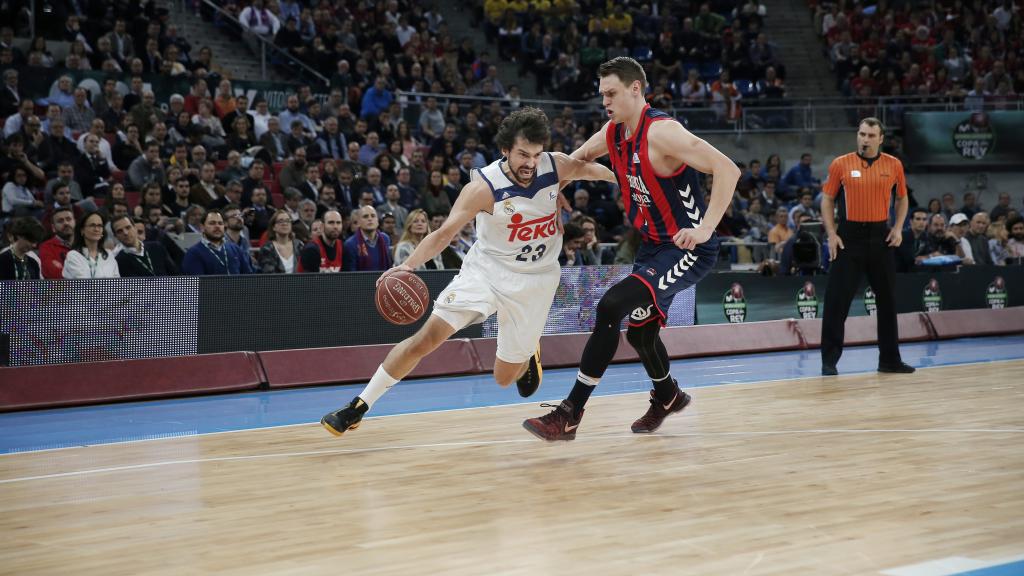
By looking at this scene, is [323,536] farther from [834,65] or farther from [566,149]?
[834,65]

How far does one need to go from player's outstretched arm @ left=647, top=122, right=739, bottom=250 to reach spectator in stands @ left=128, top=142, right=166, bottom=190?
9489 mm

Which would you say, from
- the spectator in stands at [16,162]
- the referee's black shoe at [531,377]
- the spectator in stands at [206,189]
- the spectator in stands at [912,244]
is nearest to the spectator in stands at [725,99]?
the spectator in stands at [912,244]

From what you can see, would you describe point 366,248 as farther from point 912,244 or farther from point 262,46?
point 262,46

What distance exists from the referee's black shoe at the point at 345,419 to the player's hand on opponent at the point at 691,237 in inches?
80.4

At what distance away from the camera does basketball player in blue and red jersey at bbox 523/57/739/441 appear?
21.9 feet

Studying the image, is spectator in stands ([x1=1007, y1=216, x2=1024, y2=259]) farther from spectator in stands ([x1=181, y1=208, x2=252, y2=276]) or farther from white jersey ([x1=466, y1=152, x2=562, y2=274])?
white jersey ([x1=466, y1=152, x2=562, y2=274])

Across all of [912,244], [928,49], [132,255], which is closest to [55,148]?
[132,255]

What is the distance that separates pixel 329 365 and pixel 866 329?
7.21 meters

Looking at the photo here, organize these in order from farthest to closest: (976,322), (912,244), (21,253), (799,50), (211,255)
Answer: (799,50)
(912,244)
(976,322)
(211,255)
(21,253)

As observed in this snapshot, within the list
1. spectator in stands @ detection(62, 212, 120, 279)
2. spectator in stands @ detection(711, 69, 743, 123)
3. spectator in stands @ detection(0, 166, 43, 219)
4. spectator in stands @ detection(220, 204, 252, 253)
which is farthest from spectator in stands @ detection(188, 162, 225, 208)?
spectator in stands @ detection(711, 69, 743, 123)

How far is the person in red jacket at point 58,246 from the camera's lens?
1045 cm

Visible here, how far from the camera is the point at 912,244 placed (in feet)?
51.6

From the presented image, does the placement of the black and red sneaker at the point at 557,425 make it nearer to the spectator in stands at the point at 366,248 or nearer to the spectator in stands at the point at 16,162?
the spectator in stands at the point at 366,248

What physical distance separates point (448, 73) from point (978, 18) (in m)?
13.7
